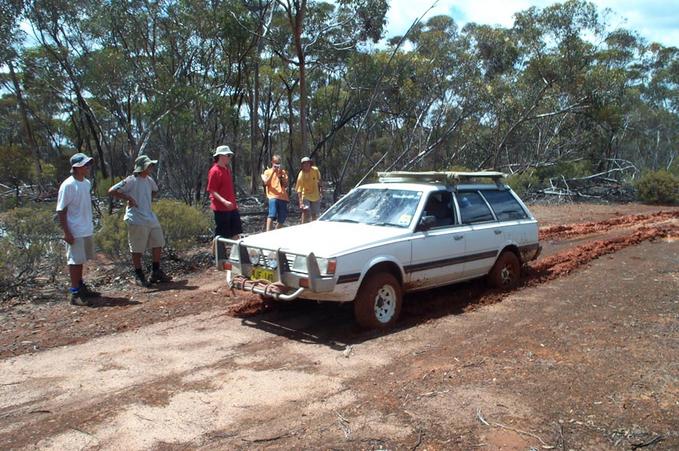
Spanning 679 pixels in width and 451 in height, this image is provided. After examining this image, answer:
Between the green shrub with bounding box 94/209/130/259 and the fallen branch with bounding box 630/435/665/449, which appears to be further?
the green shrub with bounding box 94/209/130/259

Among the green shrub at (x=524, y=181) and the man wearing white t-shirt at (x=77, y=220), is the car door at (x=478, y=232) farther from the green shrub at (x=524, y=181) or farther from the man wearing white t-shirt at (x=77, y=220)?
the green shrub at (x=524, y=181)

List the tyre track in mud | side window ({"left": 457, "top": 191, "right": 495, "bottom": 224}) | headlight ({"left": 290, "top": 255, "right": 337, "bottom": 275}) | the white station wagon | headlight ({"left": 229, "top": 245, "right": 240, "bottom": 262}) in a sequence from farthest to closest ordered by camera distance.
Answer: the tyre track in mud, side window ({"left": 457, "top": 191, "right": 495, "bottom": 224}), headlight ({"left": 229, "top": 245, "right": 240, "bottom": 262}), the white station wagon, headlight ({"left": 290, "top": 255, "right": 337, "bottom": 275})

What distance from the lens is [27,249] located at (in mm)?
8062

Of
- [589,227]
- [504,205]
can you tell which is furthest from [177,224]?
[589,227]

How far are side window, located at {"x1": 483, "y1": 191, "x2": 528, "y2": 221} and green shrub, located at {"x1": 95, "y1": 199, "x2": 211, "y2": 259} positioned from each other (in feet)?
16.4

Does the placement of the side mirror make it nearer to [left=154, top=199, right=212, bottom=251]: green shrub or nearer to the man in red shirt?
the man in red shirt

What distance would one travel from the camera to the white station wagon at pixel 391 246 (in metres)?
5.70

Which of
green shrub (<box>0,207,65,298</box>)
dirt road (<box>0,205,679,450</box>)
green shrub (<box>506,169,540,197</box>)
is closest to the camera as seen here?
dirt road (<box>0,205,679,450</box>)

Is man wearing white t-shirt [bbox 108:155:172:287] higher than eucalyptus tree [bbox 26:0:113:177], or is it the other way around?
eucalyptus tree [bbox 26:0:113:177]

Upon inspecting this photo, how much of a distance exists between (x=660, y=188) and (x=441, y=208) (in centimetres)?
1974

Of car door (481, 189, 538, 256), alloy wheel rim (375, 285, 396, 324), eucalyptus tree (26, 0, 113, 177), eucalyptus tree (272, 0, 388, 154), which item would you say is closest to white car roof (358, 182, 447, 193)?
car door (481, 189, 538, 256)

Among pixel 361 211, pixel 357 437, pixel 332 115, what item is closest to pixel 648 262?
pixel 361 211

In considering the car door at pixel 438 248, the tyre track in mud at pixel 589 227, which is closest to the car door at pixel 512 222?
the car door at pixel 438 248

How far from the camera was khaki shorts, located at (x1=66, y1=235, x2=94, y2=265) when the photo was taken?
7.15 m
